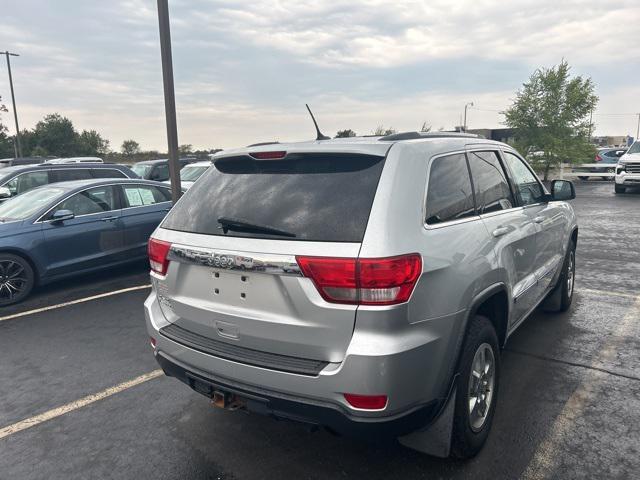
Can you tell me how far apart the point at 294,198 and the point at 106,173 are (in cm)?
949

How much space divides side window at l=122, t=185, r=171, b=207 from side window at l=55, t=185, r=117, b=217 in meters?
0.24

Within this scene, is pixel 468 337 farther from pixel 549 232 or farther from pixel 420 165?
pixel 549 232

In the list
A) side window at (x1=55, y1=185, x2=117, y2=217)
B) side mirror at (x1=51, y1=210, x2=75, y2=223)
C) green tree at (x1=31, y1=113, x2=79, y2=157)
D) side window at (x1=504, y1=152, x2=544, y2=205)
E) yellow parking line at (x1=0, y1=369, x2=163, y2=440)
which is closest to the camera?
yellow parking line at (x1=0, y1=369, x2=163, y2=440)

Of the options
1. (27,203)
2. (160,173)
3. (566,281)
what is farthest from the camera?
(160,173)

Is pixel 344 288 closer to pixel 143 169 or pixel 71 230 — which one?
pixel 71 230

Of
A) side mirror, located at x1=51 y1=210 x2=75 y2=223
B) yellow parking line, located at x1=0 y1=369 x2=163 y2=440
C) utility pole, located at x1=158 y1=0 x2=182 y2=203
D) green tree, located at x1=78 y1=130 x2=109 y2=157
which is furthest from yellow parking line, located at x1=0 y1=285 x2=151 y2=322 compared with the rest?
green tree, located at x1=78 y1=130 x2=109 y2=157

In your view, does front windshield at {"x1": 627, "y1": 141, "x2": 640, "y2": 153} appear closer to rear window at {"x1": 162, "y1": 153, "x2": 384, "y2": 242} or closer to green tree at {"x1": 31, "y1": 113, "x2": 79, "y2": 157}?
rear window at {"x1": 162, "y1": 153, "x2": 384, "y2": 242}

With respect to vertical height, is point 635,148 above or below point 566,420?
above

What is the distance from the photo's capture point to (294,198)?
96.5 inches

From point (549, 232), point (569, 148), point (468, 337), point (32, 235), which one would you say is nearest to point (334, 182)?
point (468, 337)

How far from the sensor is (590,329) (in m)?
4.72

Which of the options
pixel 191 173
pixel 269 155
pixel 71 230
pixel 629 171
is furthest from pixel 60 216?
pixel 629 171

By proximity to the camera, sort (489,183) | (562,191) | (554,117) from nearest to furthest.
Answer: (489,183) → (562,191) → (554,117)

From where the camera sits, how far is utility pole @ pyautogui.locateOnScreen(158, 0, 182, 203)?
717cm
